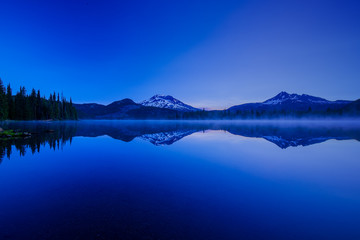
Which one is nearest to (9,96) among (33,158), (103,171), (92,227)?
(33,158)

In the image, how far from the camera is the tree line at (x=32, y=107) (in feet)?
329

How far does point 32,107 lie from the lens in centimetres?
11544

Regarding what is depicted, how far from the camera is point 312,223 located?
6641 mm

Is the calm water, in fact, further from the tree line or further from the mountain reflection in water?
the tree line

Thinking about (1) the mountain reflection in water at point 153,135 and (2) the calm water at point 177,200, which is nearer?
(2) the calm water at point 177,200

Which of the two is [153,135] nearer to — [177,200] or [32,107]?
[177,200]

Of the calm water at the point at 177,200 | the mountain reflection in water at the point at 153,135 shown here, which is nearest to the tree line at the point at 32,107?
the mountain reflection in water at the point at 153,135

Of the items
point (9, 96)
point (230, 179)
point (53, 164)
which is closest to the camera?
point (230, 179)

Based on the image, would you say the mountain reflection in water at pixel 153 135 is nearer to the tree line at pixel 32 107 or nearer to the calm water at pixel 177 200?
the calm water at pixel 177 200

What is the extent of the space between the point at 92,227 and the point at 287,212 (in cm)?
791

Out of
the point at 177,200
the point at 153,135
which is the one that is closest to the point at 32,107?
the point at 153,135

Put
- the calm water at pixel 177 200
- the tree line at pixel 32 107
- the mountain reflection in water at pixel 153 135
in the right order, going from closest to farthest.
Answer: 1. the calm water at pixel 177 200
2. the mountain reflection in water at pixel 153 135
3. the tree line at pixel 32 107

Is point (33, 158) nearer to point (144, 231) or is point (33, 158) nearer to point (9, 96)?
point (144, 231)

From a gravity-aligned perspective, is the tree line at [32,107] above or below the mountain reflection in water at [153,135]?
above
